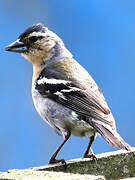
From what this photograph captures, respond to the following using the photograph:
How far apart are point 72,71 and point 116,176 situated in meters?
1.43

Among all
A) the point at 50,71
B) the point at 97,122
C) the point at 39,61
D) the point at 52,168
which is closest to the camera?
the point at 52,168

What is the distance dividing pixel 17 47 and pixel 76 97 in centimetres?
108

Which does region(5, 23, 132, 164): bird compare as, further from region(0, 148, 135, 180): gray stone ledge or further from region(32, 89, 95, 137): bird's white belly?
region(0, 148, 135, 180): gray stone ledge

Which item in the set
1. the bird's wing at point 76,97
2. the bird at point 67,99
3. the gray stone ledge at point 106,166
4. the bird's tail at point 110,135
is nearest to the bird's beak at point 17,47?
the bird at point 67,99

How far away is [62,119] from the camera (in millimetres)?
3629

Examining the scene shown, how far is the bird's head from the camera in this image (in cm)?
437

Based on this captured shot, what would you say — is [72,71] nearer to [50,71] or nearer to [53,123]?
[50,71]

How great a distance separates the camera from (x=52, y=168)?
2.93 m

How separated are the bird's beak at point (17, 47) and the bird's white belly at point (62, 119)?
0.78 metres

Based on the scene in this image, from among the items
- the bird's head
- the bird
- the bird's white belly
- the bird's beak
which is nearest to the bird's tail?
the bird

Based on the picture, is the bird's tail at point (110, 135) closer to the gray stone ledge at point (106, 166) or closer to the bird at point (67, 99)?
the bird at point (67, 99)

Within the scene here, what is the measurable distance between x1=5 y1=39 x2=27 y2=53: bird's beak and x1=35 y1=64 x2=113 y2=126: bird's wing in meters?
0.60

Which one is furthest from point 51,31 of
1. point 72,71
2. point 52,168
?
point 52,168

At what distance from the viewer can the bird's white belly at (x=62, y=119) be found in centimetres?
357
